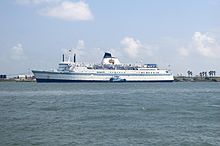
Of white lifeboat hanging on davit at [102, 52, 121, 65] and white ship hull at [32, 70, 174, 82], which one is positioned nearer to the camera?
white ship hull at [32, 70, 174, 82]

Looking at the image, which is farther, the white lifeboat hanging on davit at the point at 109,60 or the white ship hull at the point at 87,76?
the white lifeboat hanging on davit at the point at 109,60

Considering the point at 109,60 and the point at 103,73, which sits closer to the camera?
the point at 103,73

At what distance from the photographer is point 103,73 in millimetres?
123250

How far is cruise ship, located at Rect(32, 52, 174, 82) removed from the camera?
12081 centimetres

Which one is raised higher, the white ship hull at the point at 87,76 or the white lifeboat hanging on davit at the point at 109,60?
the white lifeboat hanging on davit at the point at 109,60

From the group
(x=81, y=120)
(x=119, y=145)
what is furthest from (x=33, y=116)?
(x=119, y=145)

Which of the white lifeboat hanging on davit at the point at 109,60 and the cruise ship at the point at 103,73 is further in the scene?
the white lifeboat hanging on davit at the point at 109,60

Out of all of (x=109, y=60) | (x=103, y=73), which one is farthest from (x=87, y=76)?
(x=109, y=60)

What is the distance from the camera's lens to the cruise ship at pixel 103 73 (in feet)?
396

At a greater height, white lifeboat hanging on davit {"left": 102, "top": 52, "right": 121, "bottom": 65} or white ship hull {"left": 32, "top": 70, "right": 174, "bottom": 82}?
white lifeboat hanging on davit {"left": 102, "top": 52, "right": 121, "bottom": 65}

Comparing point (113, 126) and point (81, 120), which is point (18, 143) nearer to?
point (113, 126)

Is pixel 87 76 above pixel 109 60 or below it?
below

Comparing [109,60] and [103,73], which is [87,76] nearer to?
[103,73]

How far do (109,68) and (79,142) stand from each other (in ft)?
351
